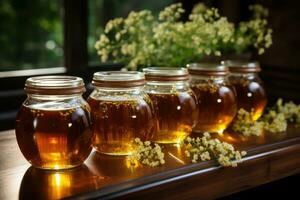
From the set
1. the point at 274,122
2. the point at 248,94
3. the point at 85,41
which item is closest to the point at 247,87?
the point at 248,94

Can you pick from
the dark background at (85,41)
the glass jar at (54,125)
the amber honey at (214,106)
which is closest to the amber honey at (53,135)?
the glass jar at (54,125)

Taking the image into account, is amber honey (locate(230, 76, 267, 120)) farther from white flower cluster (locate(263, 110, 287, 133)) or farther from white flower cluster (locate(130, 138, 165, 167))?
white flower cluster (locate(130, 138, 165, 167))

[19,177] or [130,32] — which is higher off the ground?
[130,32]

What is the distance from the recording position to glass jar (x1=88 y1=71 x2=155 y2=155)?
0.87 metres

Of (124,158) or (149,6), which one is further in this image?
(149,6)

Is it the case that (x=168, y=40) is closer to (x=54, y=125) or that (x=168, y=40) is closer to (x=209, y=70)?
(x=209, y=70)

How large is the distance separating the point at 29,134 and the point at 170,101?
332mm

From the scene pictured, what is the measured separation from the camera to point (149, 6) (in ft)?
6.51

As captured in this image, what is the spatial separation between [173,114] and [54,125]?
302 mm

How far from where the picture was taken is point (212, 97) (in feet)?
3.55

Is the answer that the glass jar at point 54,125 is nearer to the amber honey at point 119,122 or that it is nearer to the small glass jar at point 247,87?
the amber honey at point 119,122

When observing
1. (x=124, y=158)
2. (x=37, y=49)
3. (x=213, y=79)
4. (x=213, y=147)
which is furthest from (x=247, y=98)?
(x=37, y=49)

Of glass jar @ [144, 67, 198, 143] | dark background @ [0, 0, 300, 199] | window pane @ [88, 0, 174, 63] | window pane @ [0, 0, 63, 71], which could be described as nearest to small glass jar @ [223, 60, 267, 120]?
glass jar @ [144, 67, 198, 143]

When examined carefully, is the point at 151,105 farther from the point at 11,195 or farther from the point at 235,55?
the point at 235,55
